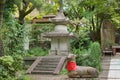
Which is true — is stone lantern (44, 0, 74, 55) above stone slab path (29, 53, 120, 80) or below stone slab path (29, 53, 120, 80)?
above

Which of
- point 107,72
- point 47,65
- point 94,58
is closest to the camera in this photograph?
point 107,72

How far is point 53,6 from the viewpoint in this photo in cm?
1981

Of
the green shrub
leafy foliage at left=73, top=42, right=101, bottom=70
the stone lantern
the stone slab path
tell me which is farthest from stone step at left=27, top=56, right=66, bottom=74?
the green shrub

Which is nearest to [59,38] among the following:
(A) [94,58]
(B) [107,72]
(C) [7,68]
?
(A) [94,58]

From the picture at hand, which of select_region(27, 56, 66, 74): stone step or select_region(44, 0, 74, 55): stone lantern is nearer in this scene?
select_region(27, 56, 66, 74): stone step

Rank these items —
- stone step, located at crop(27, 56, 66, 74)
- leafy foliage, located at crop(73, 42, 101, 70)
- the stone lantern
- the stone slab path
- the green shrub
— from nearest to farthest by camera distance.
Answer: the green shrub → the stone slab path → stone step, located at crop(27, 56, 66, 74) → leafy foliage, located at crop(73, 42, 101, 70) → the stone lantern

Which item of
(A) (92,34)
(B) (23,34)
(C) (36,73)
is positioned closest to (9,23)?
(B) (23,34)

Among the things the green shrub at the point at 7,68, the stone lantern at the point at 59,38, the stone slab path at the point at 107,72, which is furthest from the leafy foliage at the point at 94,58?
the green shrub at the point at 7,68

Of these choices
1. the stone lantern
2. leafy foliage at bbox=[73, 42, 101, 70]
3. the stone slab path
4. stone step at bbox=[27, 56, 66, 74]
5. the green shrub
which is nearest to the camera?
the green shrub

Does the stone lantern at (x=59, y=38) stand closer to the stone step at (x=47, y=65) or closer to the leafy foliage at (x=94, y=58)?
the stone step at (x=47, y=65)

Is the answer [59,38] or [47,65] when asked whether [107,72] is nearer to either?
[47,65]

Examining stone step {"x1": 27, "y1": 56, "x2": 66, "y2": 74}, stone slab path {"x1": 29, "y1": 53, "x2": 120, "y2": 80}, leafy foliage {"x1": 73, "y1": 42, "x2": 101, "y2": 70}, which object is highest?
leafy foliage {"x1": 73, "y1": 42, "x2": 101, "y2": 70}

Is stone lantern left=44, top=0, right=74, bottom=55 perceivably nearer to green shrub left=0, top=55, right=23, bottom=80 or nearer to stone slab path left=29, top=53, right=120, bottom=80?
stone slab path left=29, top=53, right=120, bottom=80

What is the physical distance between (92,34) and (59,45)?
4.66 metres
